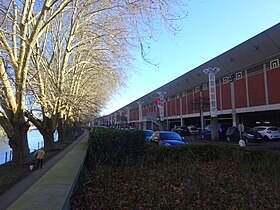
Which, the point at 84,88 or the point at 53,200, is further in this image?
the point at 84,88

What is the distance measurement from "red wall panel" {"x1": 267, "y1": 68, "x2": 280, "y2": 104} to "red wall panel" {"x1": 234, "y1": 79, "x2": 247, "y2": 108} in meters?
4.72

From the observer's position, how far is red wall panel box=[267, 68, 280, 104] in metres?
32.0

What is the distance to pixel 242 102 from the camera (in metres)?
38.5

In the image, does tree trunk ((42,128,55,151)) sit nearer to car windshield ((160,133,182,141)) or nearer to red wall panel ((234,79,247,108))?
car windshield ((160,133,182,141))

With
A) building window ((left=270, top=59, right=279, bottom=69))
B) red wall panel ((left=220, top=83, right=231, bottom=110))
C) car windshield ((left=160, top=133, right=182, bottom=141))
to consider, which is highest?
building window ((left=270, top=59, right=279, bottom=69))

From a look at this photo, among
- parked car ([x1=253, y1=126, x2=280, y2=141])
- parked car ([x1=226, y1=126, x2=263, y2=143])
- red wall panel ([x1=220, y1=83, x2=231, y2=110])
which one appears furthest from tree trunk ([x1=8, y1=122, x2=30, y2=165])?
red wall panel ([x1=220, y1=83, x2=231, y2=110])

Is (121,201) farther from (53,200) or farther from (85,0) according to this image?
(85,0)

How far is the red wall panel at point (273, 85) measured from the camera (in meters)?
32.0

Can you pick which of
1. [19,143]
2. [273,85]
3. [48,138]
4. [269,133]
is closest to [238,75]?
[273,85]

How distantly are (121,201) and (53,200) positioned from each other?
2.21m

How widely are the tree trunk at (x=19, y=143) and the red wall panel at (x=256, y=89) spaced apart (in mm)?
27970

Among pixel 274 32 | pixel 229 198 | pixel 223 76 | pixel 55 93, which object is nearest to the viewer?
pixel 229 198

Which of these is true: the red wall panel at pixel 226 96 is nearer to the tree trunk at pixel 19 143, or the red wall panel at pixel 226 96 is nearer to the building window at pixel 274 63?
the building window at pixel 274 63

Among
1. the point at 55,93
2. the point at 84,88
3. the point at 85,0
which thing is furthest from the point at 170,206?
the point at 84,88
